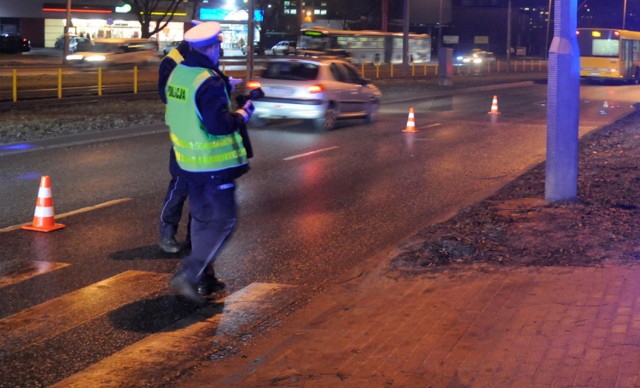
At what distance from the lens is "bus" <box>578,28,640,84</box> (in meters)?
48.1

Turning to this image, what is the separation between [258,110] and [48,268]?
1311 centimetres

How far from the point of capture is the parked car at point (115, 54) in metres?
45.7

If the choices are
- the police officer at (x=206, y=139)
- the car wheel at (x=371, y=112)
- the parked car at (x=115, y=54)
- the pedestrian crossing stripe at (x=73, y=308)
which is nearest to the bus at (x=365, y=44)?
the parked car at (x=115, y=54)

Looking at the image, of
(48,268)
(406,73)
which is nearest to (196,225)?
(48,268)

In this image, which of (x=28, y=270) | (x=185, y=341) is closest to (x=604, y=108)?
(x=28, y=270)

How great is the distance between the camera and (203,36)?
6195 millimetres

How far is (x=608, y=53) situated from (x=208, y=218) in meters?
45.6

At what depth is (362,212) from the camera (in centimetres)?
1085

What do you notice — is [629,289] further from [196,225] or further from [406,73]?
[406,73]

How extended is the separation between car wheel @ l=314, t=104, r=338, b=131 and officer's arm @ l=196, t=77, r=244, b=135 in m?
14.4

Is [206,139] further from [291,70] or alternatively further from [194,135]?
[291,70]

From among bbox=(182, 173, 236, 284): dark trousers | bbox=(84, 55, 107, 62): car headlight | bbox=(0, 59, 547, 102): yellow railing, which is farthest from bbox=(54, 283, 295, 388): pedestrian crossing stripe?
bbox=(84, 55, 107, 62): car headlight

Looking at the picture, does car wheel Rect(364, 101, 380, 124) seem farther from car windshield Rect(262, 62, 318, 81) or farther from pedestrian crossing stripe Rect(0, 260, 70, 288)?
pedestrian crossing stripe Rect(0, 260, 70, 288)

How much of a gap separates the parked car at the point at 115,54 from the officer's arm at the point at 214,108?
4099 cm
